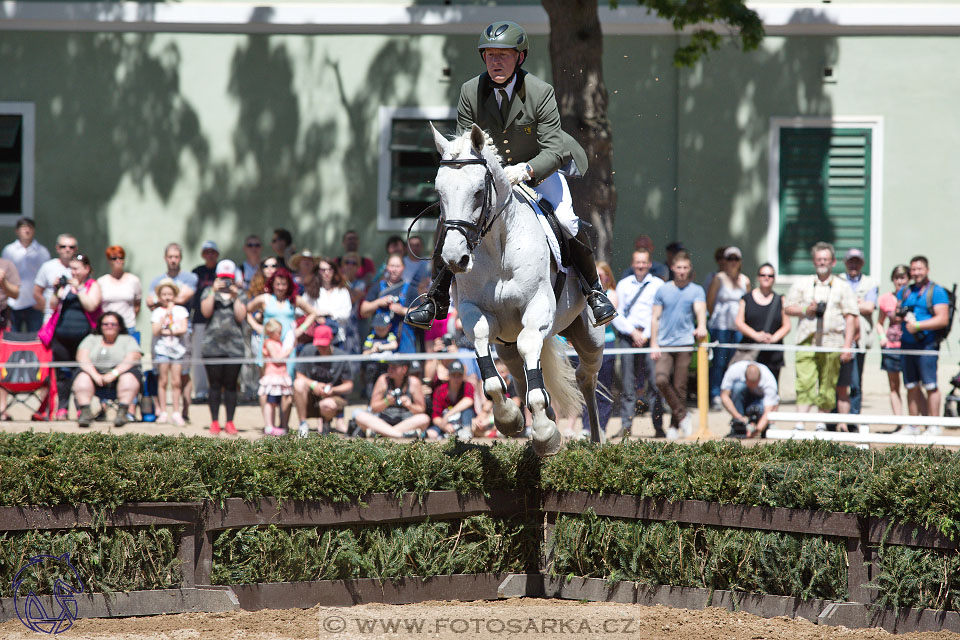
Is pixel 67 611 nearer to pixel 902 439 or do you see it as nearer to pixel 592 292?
pixel 592 292

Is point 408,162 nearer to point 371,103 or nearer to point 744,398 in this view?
point 371,103

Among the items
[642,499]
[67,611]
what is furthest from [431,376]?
[67,611]

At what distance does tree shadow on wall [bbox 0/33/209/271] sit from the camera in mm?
16406

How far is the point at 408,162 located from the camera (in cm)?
1645

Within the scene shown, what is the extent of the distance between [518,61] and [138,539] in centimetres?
352

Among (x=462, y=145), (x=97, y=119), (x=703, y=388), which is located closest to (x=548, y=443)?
(x=462, y=145)

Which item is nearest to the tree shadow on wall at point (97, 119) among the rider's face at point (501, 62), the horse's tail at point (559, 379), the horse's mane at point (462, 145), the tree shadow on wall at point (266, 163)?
the tree shadow on wall at point (266, 163)

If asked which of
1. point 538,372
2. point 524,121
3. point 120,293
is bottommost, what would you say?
point 538,372

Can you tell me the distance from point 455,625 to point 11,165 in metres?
13.0

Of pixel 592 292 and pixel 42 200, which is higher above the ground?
pixel 42 200

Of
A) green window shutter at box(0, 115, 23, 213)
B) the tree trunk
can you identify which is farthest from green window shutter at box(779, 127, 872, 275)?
green window shutter at box(0, 115, 23, 213)

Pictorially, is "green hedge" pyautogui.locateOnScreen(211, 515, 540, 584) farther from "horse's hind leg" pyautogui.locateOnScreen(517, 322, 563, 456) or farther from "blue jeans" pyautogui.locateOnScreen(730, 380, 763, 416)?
"blue jeans" pyautogui.locateOnScreen(730, 380, 763, 416)

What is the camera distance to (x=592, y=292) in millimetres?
7418

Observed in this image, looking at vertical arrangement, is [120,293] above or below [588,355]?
above
